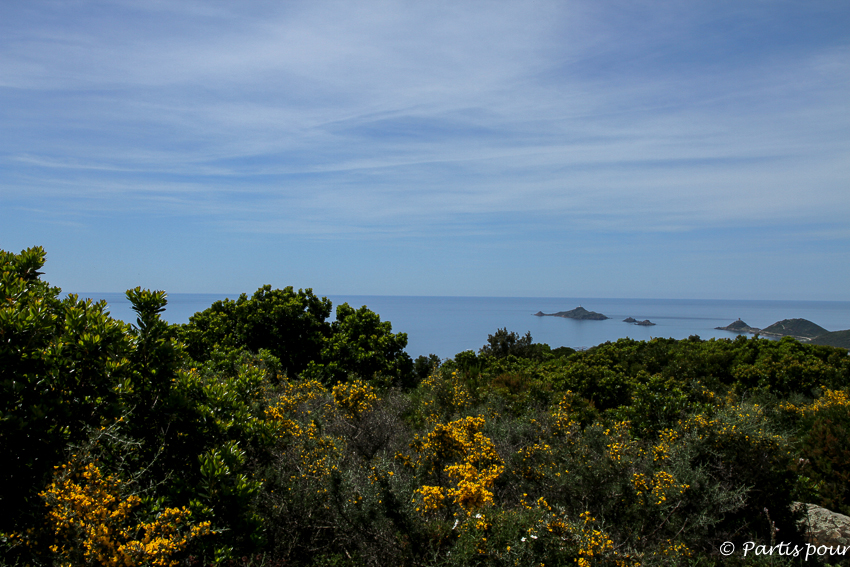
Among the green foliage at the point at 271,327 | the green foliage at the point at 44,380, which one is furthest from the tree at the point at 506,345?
the green foliage at the point at 44,380

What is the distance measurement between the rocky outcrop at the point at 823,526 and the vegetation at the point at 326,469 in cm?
22

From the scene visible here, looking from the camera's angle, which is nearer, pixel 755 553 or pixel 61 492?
pixel 61 492

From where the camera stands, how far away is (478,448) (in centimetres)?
660

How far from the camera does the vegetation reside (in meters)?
3.65

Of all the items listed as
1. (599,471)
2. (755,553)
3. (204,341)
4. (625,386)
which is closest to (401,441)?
(599,471)

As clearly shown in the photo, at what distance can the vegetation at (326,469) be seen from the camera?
365 cm

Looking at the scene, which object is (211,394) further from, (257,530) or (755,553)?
(755,553)

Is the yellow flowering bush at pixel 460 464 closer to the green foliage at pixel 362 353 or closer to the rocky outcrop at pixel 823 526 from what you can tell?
the rocky outcrop at pixel 823 526

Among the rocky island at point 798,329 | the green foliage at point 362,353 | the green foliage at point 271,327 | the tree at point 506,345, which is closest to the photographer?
the green foliage at point 362,353

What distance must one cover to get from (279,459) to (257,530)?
2.65 meters

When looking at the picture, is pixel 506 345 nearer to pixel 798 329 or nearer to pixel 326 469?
pixel 326 469

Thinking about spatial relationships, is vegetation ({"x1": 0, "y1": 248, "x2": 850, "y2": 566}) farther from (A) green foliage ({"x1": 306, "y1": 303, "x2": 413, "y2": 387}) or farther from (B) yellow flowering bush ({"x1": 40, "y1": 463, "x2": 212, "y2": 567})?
(A) green foliage ({"x1": 306, "y1": 303, "x2": 413, "y2": 387})

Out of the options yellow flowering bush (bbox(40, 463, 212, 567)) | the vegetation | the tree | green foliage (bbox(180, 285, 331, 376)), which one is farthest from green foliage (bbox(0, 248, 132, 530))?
the tree

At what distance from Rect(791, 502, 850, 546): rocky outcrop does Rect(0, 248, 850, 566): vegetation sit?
0.71 ft
